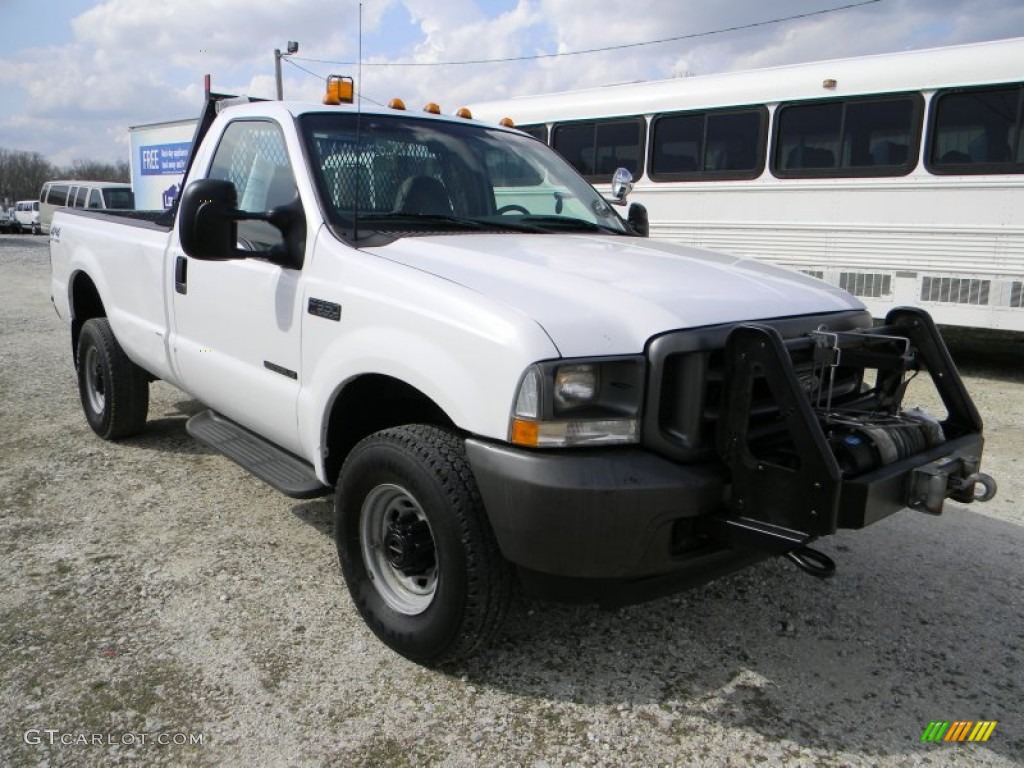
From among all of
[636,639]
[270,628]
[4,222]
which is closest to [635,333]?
[636,639]

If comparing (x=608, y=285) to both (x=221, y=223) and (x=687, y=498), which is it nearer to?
(x=687, y=498)

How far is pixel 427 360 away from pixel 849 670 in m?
1.87

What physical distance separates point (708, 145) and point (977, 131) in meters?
2.78

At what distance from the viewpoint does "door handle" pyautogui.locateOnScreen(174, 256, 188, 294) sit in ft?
13.5

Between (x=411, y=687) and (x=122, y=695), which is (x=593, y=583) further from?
(x=122, y=695)

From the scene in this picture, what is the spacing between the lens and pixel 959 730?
2643mm

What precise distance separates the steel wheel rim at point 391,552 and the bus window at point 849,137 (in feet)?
24.0

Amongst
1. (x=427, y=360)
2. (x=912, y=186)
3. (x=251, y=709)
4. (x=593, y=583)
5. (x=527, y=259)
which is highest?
(x=912, y=186)

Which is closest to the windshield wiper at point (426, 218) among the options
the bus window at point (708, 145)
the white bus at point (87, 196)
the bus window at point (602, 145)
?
the bus window at point (708, 145)

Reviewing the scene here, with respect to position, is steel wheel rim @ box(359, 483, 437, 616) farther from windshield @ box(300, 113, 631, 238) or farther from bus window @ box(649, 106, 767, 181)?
bus window @ box(649, 106, 767, 181)

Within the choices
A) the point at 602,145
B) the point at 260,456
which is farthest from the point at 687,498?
the point at 602,145

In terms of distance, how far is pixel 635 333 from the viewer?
244cm

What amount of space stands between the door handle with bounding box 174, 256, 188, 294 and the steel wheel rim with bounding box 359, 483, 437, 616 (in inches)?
71.2

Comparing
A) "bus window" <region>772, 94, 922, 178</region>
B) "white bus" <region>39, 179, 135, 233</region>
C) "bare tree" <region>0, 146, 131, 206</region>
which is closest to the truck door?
"bus window" <region>772, 94, 922, 178</region>
